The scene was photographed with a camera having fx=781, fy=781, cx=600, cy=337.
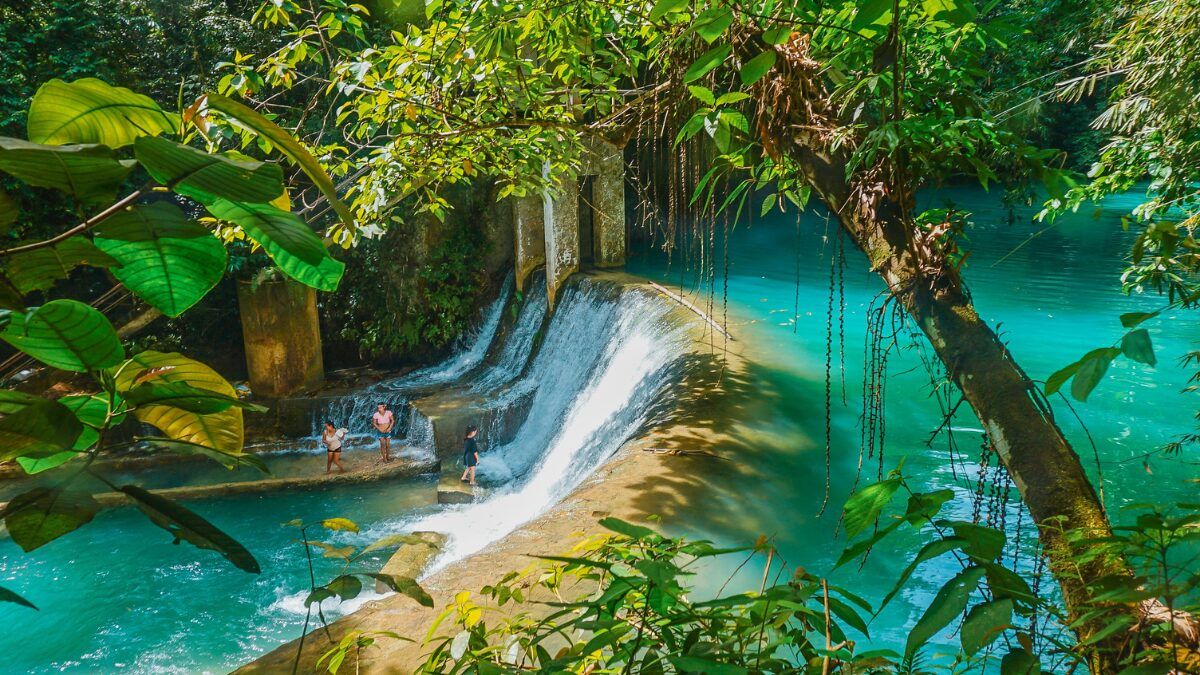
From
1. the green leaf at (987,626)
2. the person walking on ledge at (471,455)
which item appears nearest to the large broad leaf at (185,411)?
the green leaf at (987,626)

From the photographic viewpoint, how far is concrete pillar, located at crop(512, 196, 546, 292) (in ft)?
37.6

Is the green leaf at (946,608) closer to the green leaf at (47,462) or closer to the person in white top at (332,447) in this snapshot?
the green leaf at (47,462)

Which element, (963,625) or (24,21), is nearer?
(963,625)

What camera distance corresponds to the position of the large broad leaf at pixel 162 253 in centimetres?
68

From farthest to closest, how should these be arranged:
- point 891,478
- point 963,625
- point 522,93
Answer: point 522,93
point 891,478
point 963,625

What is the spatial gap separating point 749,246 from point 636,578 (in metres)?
15.1

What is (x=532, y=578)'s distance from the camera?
345cm

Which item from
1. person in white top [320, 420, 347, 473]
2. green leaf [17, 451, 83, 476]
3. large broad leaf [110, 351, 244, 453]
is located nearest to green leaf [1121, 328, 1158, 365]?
large broad leaf [110, 351, 244, 453]

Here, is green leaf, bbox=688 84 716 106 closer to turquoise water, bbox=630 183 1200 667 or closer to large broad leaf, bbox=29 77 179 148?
turquoise water, bbox=630 183 1200 667

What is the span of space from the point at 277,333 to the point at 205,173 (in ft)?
36.1

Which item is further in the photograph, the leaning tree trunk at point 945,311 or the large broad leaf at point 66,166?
the leaning tree trunk at point 945,311

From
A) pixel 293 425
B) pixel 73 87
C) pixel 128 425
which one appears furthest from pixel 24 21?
pixel 73 87

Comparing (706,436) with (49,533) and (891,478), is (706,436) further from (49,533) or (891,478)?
(49,533)

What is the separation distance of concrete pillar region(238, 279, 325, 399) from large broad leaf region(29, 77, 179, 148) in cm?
1061
